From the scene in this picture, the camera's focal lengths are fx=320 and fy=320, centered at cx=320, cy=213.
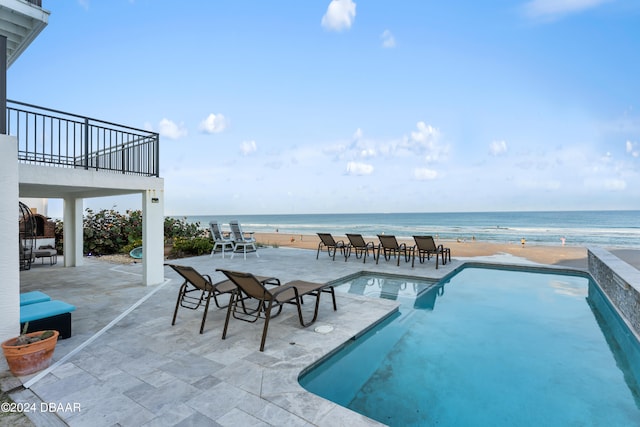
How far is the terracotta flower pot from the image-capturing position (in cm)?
286

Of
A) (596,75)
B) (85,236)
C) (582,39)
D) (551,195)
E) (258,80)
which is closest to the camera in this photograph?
(85,236)

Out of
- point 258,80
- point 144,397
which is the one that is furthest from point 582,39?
point 144,397

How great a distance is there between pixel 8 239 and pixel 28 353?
1216mm

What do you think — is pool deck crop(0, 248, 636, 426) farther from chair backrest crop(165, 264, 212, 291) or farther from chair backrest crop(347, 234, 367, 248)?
chair backrest crop(347, 234, 367, 248)

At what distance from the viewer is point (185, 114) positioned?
15.2 meters

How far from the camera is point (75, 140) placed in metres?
5.73

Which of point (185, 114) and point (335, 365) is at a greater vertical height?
point (185, 114)

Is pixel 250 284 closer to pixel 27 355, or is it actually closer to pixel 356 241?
pixel 27 355

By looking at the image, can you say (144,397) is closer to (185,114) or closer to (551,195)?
(185,114)

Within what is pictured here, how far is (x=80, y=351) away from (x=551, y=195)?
150 feet

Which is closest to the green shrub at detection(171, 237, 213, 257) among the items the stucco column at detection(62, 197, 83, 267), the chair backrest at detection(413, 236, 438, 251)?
the stucco column at detection(62, 197, 83, 267)

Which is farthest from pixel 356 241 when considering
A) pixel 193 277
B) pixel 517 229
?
pixel 517 229

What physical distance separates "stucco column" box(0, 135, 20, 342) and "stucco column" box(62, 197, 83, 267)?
6.70m

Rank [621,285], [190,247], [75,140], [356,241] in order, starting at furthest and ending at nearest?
1. [190,247]
2. [356,241]
3. [75,140]
4. [621,285]
